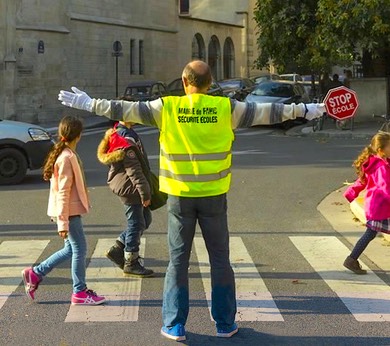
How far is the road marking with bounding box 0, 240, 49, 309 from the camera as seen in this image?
6754 mm

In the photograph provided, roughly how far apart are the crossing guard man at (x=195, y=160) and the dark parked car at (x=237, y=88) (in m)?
27.3

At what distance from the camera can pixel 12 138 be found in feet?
44.2

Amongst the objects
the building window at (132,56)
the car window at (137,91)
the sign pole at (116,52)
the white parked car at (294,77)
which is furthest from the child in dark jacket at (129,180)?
the white parked car at (294,77)

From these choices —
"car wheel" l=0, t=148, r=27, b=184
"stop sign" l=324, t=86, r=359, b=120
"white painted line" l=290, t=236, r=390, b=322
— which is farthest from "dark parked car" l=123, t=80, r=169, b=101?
"stop sign" l=324, t=86, r=359, b=120

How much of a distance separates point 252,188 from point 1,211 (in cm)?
430

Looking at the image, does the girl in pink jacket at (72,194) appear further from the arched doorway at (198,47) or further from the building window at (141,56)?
the arched doorway at (198,47)

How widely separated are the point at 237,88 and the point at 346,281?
2785 cm

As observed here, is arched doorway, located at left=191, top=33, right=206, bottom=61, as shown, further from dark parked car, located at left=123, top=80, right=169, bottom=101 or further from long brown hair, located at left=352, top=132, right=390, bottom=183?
long brown hair, located at left=352, top=132, right=390, bottom=183

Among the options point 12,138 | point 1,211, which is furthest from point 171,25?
point 1,211

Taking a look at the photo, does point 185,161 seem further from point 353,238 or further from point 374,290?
point 353,238

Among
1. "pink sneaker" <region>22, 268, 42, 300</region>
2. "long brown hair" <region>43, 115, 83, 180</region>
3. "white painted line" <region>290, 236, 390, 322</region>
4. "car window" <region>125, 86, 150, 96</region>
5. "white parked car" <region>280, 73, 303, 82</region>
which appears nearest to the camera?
"white painted line" <region>290, 236, 390, 322</region>

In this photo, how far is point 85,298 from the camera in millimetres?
6102

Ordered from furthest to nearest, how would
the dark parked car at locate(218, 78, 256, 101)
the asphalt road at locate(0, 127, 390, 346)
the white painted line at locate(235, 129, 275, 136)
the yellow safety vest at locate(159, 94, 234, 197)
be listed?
the dark parked car at locate(218, 78, 256, 101) → the white painted line at locate(235, 129, 275, 136) → the asphalt road at locate(0, 127, 390, 346) → the yellow safety vest at locate(159, 94, 234, 197)

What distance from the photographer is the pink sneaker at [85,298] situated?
6.09 m
